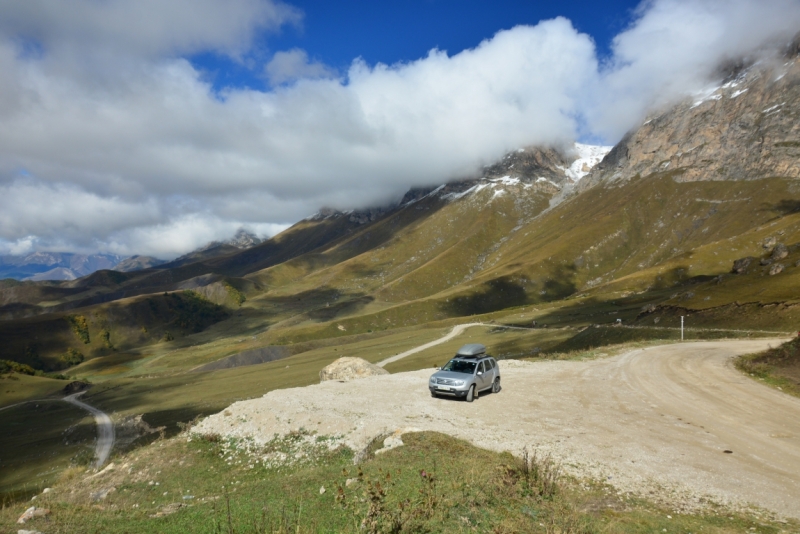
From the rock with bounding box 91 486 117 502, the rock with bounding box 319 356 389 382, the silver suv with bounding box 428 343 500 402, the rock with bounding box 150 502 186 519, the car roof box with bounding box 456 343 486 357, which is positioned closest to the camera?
the rock with bounding box 150 502 186 519

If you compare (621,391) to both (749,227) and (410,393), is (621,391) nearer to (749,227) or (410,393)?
(410,393)

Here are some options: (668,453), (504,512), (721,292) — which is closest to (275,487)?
(504,512)

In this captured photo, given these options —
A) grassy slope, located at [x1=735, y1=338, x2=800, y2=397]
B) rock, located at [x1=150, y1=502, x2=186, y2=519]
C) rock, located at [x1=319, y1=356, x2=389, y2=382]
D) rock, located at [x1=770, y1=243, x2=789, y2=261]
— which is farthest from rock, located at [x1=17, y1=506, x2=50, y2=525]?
rock, located at [x1=770, y1=243, x2=789, y2=261]

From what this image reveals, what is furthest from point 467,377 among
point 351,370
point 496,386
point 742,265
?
point 742,265

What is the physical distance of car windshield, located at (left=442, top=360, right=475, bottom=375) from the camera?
1069 inches

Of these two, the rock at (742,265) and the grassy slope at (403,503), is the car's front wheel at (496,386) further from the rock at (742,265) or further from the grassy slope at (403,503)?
the rock at (742,265)

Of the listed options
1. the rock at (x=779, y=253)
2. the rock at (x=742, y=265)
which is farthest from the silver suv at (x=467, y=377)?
the rock at (x=742, y=265)

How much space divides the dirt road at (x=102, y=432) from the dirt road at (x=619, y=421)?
26675 mm

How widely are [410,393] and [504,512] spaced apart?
18.5 metres

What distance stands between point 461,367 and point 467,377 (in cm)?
159

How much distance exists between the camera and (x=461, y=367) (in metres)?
27.8

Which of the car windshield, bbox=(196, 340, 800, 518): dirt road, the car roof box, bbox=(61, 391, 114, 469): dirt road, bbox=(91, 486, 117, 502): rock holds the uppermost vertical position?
the car roof box

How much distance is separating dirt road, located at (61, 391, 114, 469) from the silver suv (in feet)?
103

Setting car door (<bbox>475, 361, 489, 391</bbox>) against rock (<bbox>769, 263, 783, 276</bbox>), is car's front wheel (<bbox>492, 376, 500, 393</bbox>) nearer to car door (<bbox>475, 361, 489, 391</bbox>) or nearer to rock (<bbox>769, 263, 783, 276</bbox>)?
car door (<bbox>475, 361, 489, 391</bbox>)
